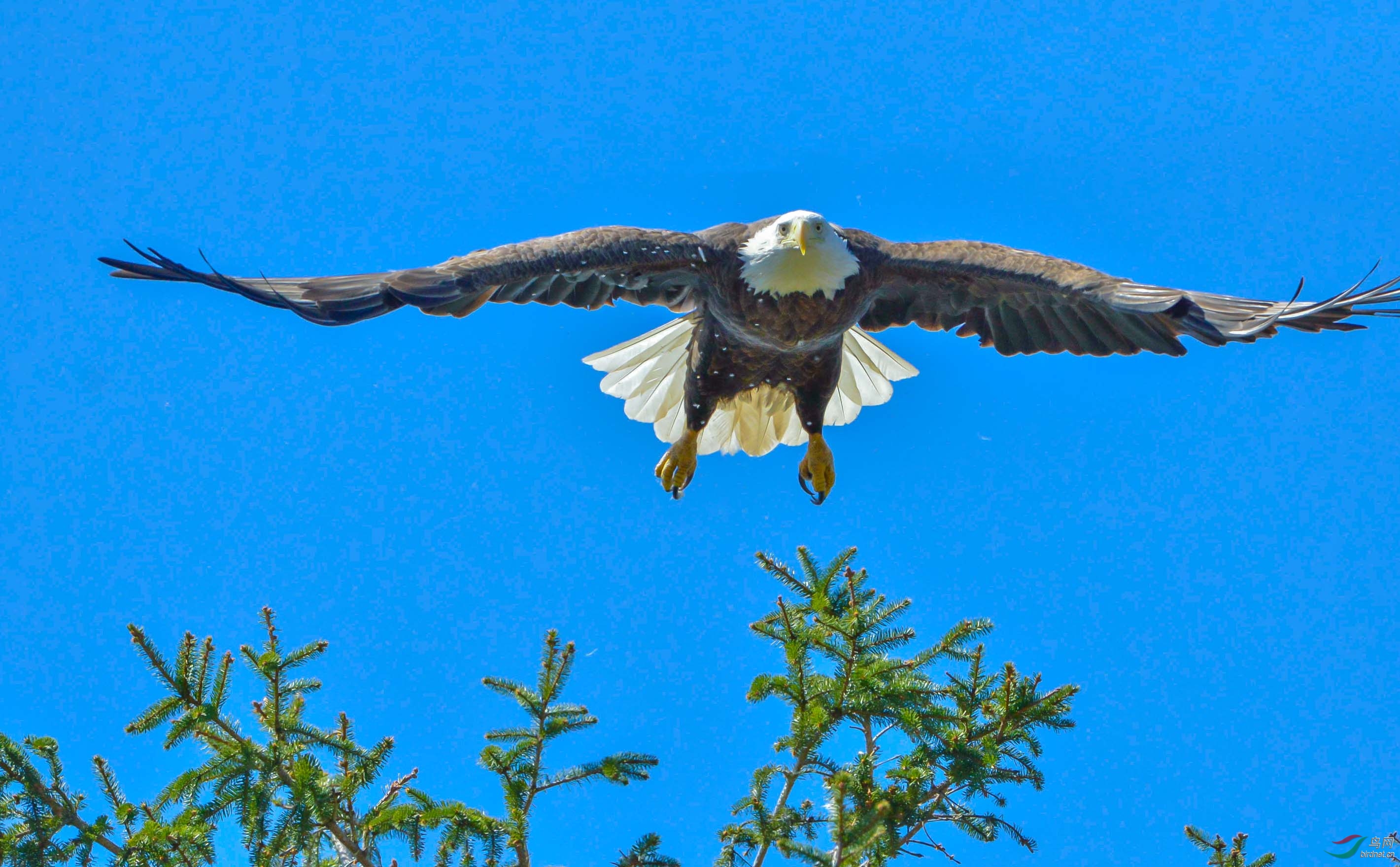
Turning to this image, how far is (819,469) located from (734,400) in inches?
25.4

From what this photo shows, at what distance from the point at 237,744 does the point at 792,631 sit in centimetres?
175

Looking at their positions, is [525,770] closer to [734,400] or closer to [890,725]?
[890,725]

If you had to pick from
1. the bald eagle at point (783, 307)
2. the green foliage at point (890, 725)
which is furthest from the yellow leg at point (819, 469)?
the green foliage at point (890, 725)

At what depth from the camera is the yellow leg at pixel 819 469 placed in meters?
6.95

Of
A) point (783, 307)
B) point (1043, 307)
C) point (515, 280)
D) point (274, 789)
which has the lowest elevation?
point (274, 789)

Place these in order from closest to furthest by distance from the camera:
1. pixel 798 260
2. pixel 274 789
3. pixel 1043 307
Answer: pixel 274 789 < pixel 798 260 < pixel 1043 307

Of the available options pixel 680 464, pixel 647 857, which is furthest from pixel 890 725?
pixel 680 464

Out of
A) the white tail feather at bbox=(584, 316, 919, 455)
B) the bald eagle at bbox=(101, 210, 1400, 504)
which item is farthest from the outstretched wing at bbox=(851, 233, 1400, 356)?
the white tail feather at bbox=(584, 316, 919, 455)

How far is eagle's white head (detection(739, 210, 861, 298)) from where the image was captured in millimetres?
5805

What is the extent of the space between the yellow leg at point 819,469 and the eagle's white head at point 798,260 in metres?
1.28

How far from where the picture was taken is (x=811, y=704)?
3.84 metres

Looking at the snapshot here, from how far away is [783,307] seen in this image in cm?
589

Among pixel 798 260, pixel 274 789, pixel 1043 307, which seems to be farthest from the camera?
pixel 1043 307

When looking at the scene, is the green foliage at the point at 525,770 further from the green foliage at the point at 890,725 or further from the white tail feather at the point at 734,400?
the white tail feather at the point at 734,400
